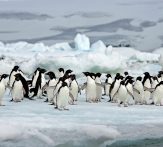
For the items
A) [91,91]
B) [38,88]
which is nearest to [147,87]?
[91,91]

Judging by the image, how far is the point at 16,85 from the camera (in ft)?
32.5

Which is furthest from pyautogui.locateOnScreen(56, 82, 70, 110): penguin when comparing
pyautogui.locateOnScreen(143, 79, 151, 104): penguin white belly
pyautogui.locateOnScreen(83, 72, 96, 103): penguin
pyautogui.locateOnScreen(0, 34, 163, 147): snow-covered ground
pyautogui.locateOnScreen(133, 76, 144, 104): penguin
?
pyautogui.locateOnScreen(143, 79, 151, 104): penguin white belly

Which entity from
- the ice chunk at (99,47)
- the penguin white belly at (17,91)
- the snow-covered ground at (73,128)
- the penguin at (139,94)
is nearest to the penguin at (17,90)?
the penguin white belly at (17,91)

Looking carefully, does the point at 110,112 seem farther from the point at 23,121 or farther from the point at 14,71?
the point at 14,71

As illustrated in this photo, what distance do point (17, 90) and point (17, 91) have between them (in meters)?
0.07

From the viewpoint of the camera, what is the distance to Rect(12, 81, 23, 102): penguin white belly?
980cm

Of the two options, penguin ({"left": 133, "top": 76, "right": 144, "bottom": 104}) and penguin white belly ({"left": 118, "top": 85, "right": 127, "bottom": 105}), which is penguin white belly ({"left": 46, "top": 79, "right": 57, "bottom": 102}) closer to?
penguin white belly ({"left": 118, "top": 85, "right": 127, "bottom": 105})

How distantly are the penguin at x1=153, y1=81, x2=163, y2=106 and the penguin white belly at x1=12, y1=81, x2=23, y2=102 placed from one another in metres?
2.70

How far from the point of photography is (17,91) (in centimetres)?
992

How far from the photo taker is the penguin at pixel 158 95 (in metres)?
9.91

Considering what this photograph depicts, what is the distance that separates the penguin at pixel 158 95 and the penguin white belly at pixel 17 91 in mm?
2695

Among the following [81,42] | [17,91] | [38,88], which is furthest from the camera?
[81,42]

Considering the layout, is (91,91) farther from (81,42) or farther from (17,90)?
(81,42)

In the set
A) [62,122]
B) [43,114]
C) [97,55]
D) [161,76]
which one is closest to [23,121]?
[62,122]
